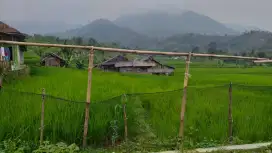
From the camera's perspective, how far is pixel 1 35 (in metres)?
11.6

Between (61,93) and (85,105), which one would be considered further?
(61,93)

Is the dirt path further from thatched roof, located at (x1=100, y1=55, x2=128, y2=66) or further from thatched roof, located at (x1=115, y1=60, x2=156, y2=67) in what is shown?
thatched roof, located at (x1=100, y1=55, x2=128, y2=66)

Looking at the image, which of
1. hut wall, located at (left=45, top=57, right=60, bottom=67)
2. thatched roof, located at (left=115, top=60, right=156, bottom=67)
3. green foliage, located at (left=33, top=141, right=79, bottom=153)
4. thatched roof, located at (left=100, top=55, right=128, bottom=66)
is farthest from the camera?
hut wall, located at (left=45, top=57, right=60, bottom=67)

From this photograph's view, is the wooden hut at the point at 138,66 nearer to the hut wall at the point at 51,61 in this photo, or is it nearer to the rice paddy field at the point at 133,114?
the hut wall at the point at 51,61

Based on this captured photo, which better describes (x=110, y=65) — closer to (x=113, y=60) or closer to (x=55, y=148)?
(x=113, y=60)

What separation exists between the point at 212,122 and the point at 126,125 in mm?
1554

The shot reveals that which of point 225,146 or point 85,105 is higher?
point 85,105

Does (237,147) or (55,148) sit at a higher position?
(55,148)

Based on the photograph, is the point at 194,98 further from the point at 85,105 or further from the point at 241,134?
the point at 85,105

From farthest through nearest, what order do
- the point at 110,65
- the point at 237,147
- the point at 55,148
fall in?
the point at 110,65 → the point at 237,147 → the point at 55,148

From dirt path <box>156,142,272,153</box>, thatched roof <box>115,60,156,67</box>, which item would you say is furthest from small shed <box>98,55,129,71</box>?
dirt path <box>156,142,272,153</box>

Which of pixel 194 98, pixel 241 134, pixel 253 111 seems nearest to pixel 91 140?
pixel 194 98

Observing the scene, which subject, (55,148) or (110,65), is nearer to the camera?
(55,148)

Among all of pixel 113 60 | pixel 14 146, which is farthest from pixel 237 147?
pixel 113 60
